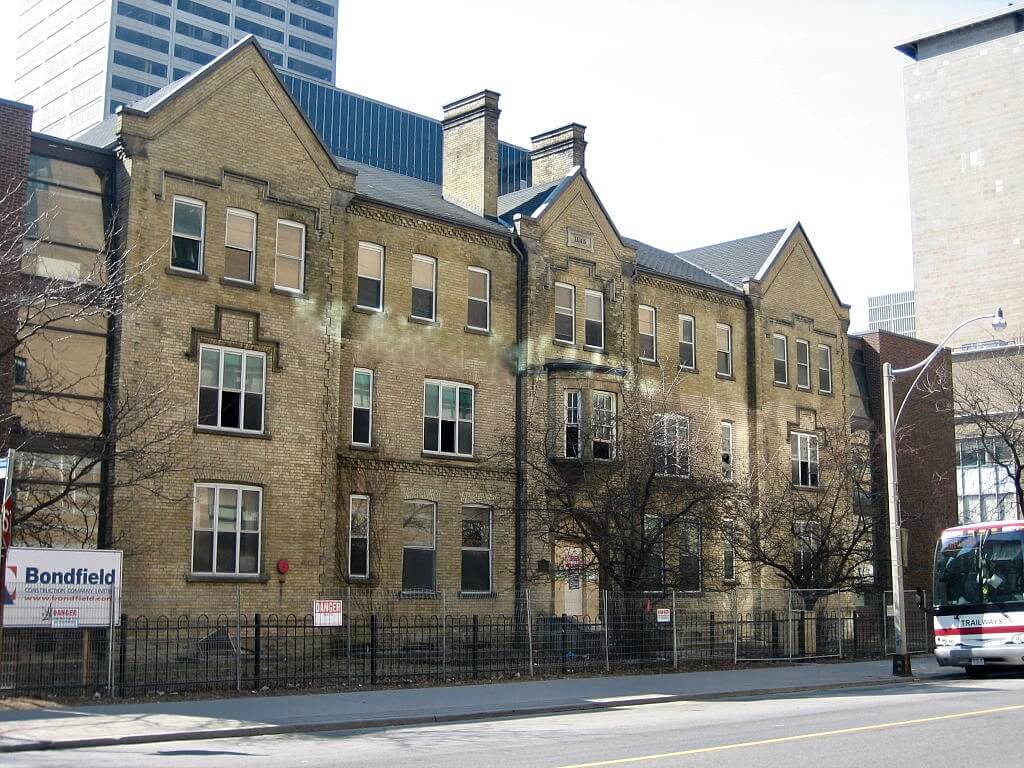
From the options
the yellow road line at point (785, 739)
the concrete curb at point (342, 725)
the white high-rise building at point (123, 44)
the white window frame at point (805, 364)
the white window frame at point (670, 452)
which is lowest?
the concrete curb at point (342, 725)

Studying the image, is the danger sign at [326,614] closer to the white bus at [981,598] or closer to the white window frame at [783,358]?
the white bus at [981,598]

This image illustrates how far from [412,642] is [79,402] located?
9.81 meters

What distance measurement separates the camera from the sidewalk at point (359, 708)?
15844 mm

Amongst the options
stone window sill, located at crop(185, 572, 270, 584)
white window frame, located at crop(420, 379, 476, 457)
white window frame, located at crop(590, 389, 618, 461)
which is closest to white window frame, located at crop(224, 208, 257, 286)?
white window frame, located at crop(420, 379, 476, 457)

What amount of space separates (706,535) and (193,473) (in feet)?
43.7

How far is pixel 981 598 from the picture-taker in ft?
86.4

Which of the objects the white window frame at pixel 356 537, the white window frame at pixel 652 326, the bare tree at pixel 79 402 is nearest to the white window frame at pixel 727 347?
the white window frame at pixel 652 326

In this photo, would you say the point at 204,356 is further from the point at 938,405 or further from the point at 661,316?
the point at 938,405

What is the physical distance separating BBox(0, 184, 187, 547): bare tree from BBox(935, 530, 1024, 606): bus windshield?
17.1 m

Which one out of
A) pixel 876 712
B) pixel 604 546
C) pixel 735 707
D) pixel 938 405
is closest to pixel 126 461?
pixel 604 546

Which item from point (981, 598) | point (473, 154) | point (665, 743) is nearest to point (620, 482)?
point (981, 598)

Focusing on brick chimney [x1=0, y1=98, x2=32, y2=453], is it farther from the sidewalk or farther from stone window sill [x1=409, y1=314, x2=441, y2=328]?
stone window sill [x1=409, y1=314, x2=441, y2=328]

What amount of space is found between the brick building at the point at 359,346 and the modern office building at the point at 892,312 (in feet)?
465

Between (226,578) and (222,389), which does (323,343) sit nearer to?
(222,389)
